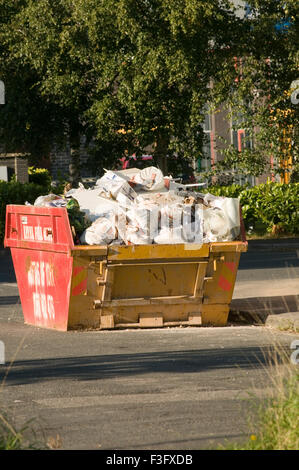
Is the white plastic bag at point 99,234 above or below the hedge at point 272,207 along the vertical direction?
above

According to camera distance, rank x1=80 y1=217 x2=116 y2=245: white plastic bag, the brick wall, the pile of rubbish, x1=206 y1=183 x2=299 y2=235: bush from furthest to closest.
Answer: the brick wall < x1=206 y1=183 x2=299 y2=235: bush < the pile of rubbish < x1=80 y1=217 x2=116 y2=245: white plastic bag

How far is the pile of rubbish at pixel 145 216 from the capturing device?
35.2 ft

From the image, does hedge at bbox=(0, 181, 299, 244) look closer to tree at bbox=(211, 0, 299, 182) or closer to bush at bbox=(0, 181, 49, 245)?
bush at bbox=(0, 181, 49, 245)

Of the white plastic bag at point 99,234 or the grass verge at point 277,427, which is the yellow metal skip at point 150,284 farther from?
the grass verge at point 277,427

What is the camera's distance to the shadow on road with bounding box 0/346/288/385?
8.33 metres

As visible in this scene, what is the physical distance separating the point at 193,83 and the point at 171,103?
Result: 3.04 ft

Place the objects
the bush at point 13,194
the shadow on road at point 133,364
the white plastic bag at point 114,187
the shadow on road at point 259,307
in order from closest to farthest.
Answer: the shadow on road at point 133,364, the white plastic bag at point 114,187, the shadow on road at point 259,307, the bush at point 13,194

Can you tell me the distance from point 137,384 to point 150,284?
2.95 metres

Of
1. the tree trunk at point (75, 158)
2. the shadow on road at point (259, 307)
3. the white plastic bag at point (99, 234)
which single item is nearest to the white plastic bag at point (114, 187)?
the white plastic bag at point (99, 234)

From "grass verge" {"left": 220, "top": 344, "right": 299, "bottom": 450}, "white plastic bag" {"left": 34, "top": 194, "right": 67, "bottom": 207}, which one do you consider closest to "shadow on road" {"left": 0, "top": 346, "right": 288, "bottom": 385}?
"grass verge" {"left": 220, "top": 344, "right": 299, "bottom": 450}

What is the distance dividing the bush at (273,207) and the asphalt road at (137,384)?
1301 cm

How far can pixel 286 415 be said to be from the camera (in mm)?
5605

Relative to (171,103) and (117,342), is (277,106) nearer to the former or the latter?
(171,103)

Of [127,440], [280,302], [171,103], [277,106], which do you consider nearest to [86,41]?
[171,103]
